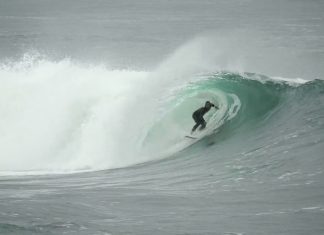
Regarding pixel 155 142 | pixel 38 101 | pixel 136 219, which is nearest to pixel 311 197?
pixel 136 219

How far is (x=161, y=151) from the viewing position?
20.3 m

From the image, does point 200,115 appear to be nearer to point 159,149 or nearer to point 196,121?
point 196,121

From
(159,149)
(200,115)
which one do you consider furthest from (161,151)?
(200,115)

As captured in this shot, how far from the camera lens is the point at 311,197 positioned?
39.8ft

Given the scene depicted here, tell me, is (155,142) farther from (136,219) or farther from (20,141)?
(136,219)

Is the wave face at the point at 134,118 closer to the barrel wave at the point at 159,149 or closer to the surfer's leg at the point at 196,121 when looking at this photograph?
the barrel wave at the point at 159,149

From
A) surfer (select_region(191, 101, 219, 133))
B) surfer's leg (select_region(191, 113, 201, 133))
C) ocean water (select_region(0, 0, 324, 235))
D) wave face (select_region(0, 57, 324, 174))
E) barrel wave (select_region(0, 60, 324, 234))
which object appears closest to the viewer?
ocean water (select_region(0, 0, 324, 235))

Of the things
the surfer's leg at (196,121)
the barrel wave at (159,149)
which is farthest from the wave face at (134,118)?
the surfer's leg at (196,121)

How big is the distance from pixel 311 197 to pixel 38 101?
16.1 metres

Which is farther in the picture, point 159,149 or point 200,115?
point 159,149

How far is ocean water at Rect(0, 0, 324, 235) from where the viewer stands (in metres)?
11.0

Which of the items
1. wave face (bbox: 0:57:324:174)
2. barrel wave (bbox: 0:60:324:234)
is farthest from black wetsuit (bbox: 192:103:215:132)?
wave face (bbox: 0:57:324:174)

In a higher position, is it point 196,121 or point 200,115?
point 200,115

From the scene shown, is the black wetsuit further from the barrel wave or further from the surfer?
the barrel wave
